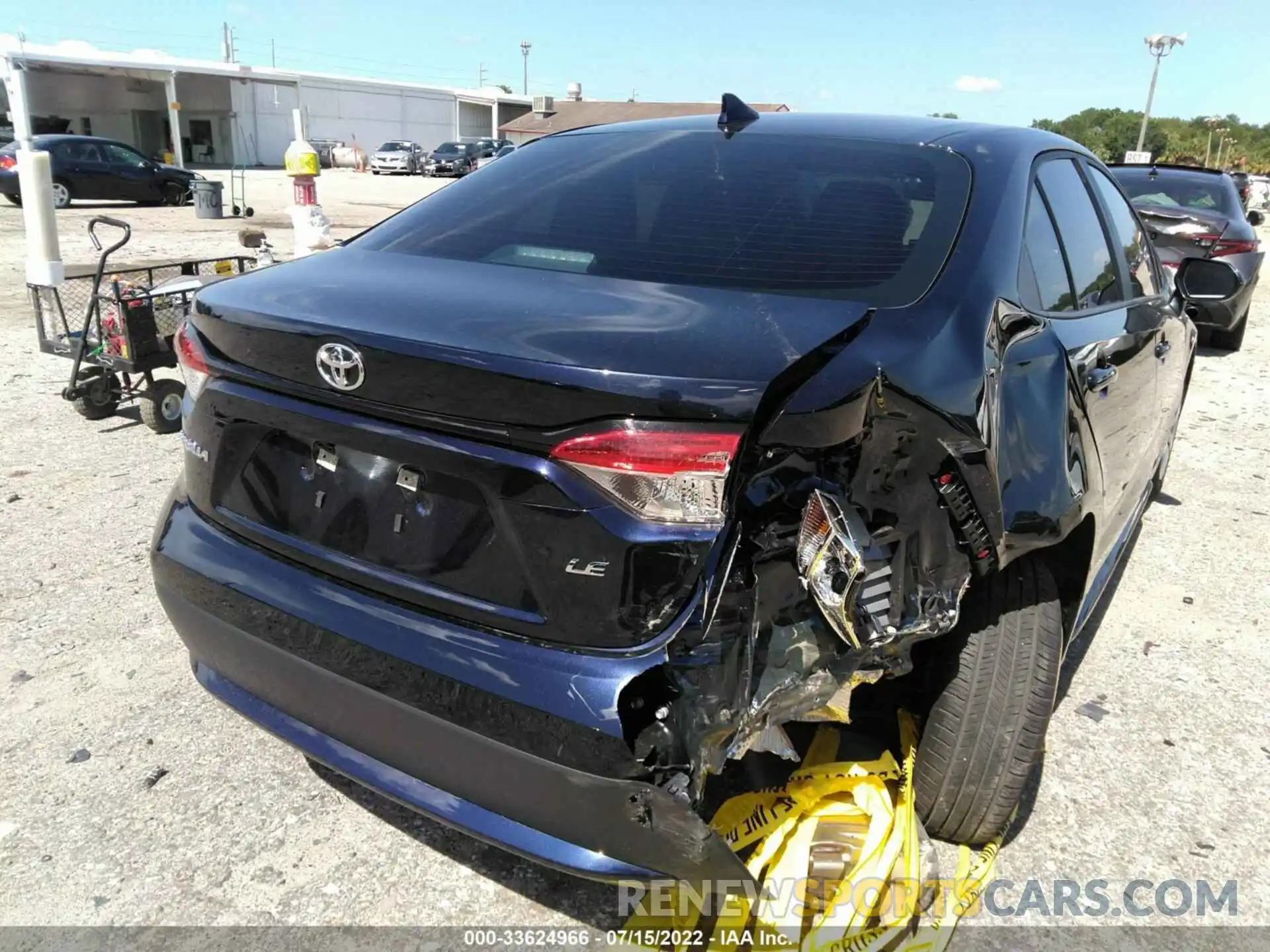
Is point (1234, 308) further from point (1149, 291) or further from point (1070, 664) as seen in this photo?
point (1070, 664)

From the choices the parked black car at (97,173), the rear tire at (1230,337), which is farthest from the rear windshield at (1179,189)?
the parked black car at (97,173)

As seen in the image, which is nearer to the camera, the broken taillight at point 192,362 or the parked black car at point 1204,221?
the broken taillight at point 192,362

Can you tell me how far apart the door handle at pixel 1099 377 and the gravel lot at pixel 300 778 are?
1.09 metres

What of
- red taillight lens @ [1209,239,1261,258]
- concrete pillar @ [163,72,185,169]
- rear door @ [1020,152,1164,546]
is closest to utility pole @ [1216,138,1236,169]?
concrete pillar @ [163,72,185,169]

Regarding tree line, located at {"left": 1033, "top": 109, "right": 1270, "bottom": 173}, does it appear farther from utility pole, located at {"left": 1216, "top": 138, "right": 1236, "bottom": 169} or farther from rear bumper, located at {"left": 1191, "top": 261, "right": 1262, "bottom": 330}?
rear bumper, located at {"left": 1191, "top": 261, "right": 1262, "bottom": 330}

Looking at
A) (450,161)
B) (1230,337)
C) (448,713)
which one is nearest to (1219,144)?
(450,161)

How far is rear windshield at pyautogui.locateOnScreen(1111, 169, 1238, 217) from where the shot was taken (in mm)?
9180

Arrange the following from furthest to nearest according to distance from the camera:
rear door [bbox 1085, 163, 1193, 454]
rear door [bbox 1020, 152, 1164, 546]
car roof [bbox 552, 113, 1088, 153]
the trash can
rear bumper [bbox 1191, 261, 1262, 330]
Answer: the trash can < rear bumper [bbox 1191, 261, 1262, 330] < rear door [bbox 1085, 163, 1193, 454] < car roof [bbox 552, 113, 1088, 153] < rear door [bbox 1020, 152, 1164, 546]

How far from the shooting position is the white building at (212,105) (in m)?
41.2

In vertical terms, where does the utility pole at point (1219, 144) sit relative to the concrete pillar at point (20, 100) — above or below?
below

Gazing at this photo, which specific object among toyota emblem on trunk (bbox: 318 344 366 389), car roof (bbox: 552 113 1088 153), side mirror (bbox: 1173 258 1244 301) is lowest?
side mirror (bbox: 1173 258 1244 301)

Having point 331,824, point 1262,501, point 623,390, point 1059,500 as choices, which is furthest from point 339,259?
point 1262,501

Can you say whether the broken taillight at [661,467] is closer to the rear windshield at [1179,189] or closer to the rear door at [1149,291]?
the rear door at [1149,291]

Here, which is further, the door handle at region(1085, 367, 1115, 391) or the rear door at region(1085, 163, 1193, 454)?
the rear door at region(1085, 163, 1193, 454)
